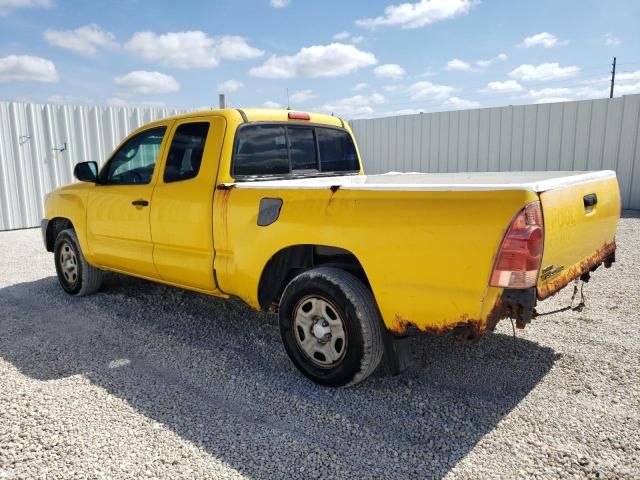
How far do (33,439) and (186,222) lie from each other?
1832 millimetres

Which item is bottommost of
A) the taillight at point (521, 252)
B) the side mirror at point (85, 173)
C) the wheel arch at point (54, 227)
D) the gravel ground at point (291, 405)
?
the gravel ground at point (291, 405)

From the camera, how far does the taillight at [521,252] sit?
243 centimetres

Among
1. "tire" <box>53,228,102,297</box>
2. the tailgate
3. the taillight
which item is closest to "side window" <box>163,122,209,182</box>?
"tire" <box>53,228,102,297</box>

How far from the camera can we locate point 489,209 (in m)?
2.47

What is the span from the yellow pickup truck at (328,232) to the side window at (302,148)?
0.01 m

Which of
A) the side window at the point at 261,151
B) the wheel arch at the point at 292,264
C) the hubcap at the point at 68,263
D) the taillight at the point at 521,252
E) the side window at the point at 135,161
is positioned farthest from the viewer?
the hubcap at the point at 68,263

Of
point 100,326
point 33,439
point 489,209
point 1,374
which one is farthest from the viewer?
point 100,326

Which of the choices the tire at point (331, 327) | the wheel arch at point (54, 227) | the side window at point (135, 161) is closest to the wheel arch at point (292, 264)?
the tire at point (331, 327)

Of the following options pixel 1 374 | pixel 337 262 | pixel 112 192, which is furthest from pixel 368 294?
pixel 112 192

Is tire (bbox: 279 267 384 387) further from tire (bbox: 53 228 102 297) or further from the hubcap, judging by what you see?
the hubcap

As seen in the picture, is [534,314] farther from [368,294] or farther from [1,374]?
[1,374]

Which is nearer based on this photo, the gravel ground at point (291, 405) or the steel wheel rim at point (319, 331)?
the gravel ground at point (291, 405)

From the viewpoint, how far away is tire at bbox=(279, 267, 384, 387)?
120 inches

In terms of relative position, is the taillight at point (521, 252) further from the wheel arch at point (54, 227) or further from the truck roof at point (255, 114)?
the wheel arch at point (54, 227)
